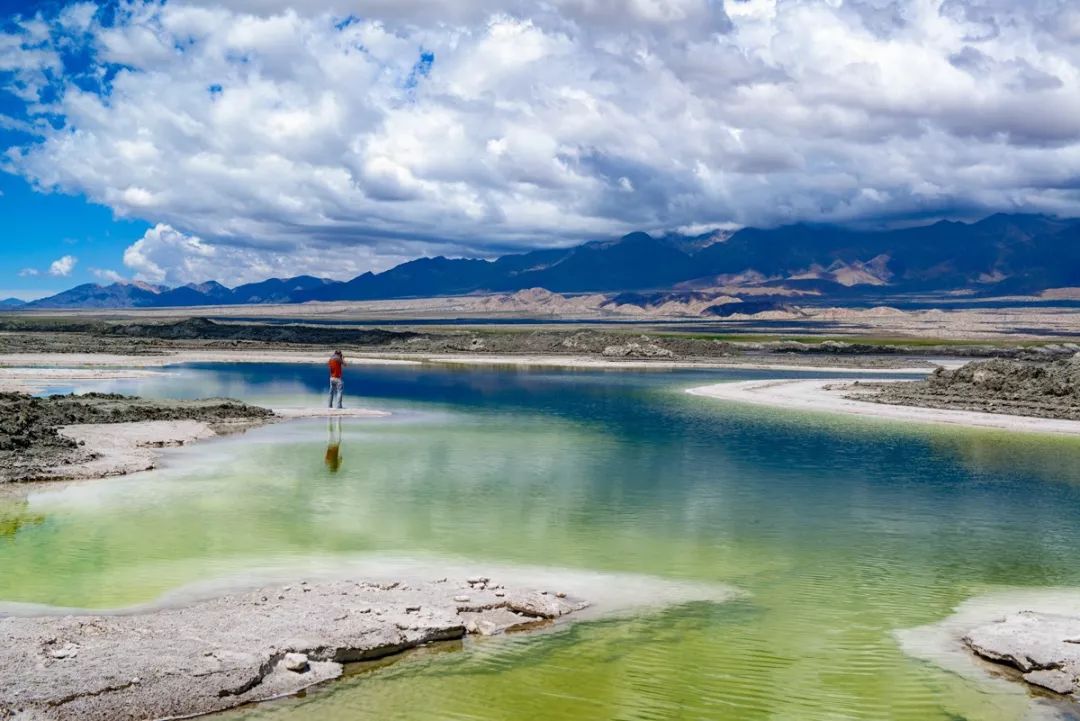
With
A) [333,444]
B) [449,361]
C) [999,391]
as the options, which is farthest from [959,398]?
[449,361]

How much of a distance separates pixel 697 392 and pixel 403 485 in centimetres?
3670

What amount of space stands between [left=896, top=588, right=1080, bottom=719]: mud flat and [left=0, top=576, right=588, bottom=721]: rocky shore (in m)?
5.48

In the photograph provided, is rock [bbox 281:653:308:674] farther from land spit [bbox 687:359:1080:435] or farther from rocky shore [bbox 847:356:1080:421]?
rocky shore [bbox 847:356:1080:421]

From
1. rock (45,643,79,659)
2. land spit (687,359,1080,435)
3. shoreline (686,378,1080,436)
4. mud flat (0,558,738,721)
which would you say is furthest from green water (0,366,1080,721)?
land spit (687,359,1080,435)

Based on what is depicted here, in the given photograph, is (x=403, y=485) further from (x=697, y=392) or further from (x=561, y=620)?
(x=697, y=392)

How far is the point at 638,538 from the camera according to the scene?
65.3ft

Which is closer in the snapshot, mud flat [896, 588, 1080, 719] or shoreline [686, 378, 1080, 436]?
mud flat [896, 588, 1080, 719]

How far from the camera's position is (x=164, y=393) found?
50.8 meters

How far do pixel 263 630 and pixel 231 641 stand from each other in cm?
53

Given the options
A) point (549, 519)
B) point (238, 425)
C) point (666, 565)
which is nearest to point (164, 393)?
point (238, 425)

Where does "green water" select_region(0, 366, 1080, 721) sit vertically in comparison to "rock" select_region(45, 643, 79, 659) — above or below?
below

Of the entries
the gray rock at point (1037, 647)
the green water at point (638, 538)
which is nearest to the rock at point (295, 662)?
the green water at point (638, 538)

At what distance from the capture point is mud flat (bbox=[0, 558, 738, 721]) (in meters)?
10.7

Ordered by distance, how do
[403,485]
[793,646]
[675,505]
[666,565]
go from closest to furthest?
[793,646], [666,565], [675,505], [403,485]
